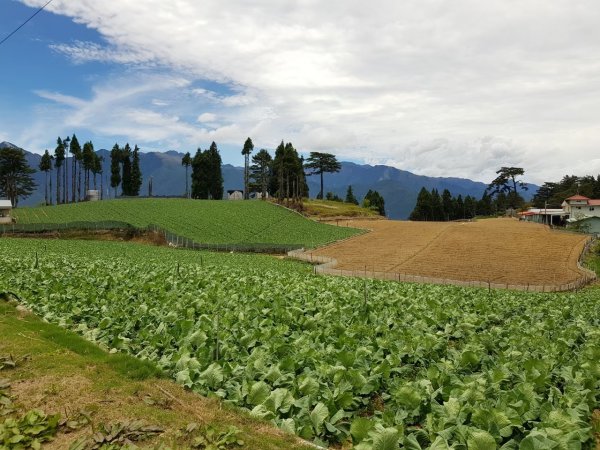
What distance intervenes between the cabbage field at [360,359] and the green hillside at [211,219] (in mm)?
48931

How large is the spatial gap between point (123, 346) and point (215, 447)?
460 cm

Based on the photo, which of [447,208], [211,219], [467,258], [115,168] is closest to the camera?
[467,258]

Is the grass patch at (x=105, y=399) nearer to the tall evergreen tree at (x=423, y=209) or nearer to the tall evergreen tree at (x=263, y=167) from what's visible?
the tall evergreen tree at (x=263, y=167)

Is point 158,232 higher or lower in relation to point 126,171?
lower

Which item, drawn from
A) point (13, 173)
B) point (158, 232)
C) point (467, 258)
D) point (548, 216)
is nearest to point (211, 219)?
point (158, 232)

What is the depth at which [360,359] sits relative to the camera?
8.26m

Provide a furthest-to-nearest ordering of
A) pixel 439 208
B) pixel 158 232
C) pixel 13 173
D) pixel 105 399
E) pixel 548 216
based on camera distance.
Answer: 1. pixel 439 208
2. pixel 13 173
3. pixel 548 216
4. pixel 158 232
5. pixel 105 399

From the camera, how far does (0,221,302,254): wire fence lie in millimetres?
59188

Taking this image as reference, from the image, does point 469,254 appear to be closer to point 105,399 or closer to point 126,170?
point 105,399

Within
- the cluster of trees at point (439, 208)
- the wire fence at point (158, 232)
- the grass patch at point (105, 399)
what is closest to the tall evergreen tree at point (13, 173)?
the wire fence at point (158, 232)

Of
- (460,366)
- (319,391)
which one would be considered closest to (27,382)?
(319,391)

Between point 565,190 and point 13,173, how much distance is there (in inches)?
6320

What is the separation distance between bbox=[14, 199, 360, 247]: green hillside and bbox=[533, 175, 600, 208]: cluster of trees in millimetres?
75101

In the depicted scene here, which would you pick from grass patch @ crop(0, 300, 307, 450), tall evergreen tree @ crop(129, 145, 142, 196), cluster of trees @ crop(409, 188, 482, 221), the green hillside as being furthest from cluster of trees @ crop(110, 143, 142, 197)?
grass patch @ crop(0, 300, 307, 450)
